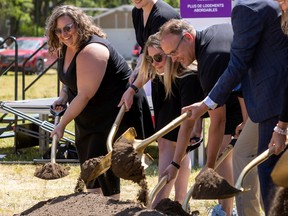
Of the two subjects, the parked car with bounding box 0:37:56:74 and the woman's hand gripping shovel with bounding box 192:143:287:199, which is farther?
the parked car with bounding box 0:37:56:74

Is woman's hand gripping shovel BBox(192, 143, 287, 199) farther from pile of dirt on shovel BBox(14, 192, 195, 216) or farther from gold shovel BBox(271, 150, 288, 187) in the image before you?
pile of dirt on shovel BBox(14, 192, 195, 216)

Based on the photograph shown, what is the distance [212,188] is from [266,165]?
1.55 ft

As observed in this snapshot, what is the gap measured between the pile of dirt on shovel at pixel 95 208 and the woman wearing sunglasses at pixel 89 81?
0.72m

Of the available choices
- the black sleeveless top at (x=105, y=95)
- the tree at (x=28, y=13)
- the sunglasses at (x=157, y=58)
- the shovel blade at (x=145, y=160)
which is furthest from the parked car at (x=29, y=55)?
the shovel blade at (x=145, y=160)

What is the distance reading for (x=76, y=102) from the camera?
17.5 ft

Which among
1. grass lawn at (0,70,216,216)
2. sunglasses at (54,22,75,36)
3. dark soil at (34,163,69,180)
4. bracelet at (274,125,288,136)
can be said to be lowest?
grass lawn at (0,70,216,216)

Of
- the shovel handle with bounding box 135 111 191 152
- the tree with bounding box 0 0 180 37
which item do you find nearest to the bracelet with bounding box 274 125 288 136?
the shovel handle with bounding box 135 111 191 152

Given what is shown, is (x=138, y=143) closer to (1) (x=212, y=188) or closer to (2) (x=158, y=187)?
(2) (x=158, y=187)

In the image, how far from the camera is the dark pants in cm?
424

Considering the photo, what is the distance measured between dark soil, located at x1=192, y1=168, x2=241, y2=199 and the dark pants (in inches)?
13.2

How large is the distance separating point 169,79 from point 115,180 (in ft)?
3.26

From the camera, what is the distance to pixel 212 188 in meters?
3.99

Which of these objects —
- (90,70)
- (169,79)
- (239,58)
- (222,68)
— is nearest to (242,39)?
(239,58)

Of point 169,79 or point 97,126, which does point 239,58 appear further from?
point 97,126
